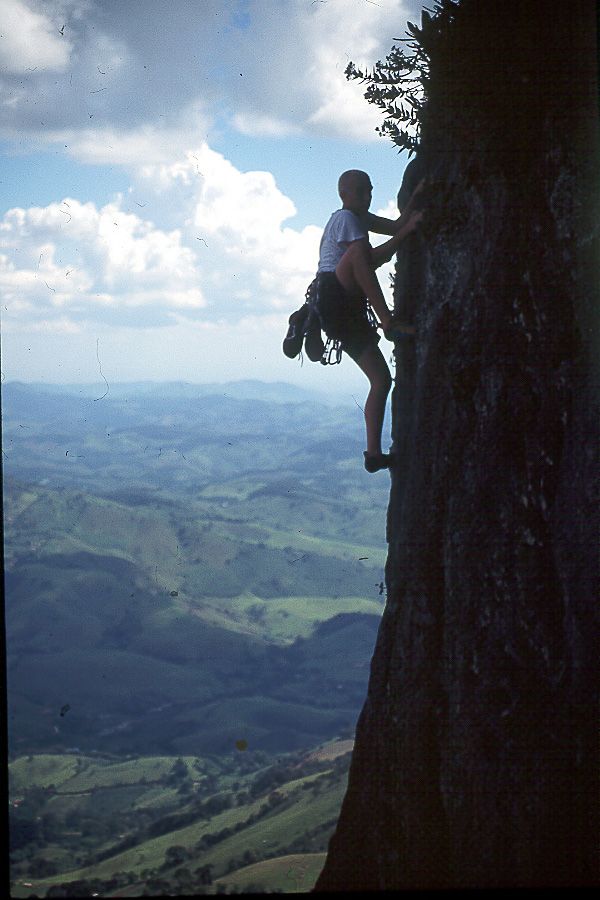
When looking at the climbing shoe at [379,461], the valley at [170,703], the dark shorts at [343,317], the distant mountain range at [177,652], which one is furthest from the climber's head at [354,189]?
the distant mountain range at [177,652]

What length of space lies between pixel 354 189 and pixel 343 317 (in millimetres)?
1193

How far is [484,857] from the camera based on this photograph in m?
6.49

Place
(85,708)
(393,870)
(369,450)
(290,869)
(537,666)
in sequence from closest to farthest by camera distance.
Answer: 1. (537,666)
2. (393,870)
3. (369,450)
4. (290,869)
5. (85,708)

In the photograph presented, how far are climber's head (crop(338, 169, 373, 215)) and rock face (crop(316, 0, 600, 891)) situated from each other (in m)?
0.69

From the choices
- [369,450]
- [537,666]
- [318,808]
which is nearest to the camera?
[537,666]

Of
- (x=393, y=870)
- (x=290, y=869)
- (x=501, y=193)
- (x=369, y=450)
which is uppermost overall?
(x=501, y=193)

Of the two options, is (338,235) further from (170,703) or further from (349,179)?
(170,703)

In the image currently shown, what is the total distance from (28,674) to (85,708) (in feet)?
48.7

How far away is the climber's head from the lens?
25.1 feet

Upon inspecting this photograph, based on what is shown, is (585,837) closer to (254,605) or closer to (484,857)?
(484,857)

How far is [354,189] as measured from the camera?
7.65 metres

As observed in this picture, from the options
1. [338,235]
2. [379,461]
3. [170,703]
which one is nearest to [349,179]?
[338,235]

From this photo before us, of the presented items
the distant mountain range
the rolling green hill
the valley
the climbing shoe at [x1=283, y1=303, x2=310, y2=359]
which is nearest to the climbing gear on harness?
the climbing shoe at [x1=283, y1=303, x2=310, y2=359]

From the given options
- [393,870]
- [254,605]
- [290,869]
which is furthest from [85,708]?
[393,870]
